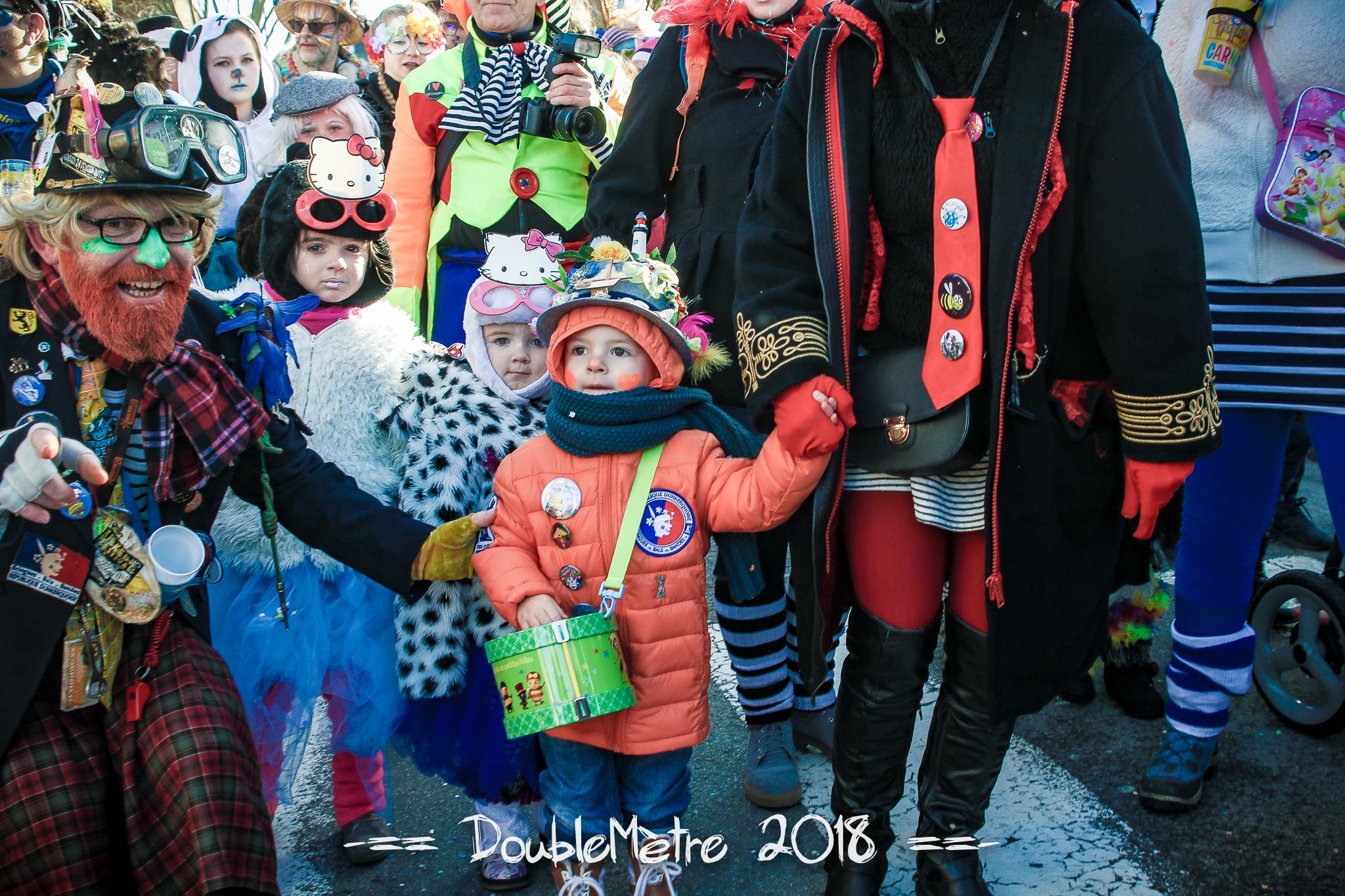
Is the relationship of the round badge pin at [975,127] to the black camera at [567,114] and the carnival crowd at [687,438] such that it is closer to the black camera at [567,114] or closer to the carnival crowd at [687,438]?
the carnival crowd at [687,438]

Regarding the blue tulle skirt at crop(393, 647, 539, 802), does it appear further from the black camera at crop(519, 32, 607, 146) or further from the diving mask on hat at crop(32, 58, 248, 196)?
the black camera at crop(519, 32, 607, 146)

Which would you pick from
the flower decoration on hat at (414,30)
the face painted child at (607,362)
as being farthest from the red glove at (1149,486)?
the flower decoration on hat at (414,30)

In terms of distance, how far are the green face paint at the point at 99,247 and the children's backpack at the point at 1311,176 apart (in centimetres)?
251

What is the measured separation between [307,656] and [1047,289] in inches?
75.0

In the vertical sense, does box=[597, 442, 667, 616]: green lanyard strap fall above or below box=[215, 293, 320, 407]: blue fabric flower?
below

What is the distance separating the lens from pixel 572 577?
2.43m

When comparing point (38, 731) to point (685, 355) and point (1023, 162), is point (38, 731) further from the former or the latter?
point (1023, 162)

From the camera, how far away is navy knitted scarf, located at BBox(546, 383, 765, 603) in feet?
8.00

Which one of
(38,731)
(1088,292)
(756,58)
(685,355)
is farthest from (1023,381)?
(38,731)

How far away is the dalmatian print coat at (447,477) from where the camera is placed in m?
2.68

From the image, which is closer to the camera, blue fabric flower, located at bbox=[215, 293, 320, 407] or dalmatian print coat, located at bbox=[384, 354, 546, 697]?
blue fabric flower, located at bbox=[215, 293, 320, 407]

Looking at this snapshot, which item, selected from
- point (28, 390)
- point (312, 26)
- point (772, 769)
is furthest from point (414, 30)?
point (772, 769)

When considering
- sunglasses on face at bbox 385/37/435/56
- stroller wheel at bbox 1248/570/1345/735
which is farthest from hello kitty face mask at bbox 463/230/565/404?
sunglasses on face at bbox 385/37/435/56

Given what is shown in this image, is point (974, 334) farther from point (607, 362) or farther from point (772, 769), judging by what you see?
point (772, 769)
